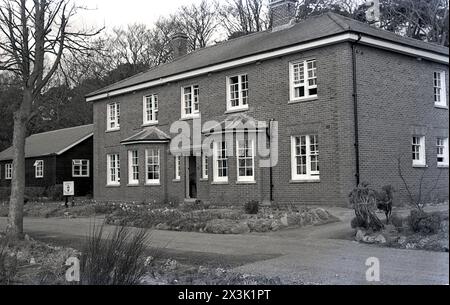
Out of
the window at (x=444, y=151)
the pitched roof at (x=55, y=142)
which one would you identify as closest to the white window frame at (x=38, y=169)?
the pitched roof at (x=55, y=142)

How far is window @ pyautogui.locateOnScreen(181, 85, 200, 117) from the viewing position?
80.0 feet

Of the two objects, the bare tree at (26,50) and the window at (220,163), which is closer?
the bare tree at (26,50)

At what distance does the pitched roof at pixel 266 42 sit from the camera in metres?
18.8

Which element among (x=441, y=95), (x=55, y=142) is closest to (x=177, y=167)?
(x=55, y=142)

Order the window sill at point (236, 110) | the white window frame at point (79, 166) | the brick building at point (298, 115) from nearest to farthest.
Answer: the brick building at point (298, 115) → the window sill at point (236, 110) → the white window frame at point (79, 166)

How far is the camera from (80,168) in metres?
37.2

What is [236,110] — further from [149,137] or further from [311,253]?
[311,253]

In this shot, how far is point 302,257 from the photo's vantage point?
9.79 meters

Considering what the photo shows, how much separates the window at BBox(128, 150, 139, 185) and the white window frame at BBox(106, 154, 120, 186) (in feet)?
5.38

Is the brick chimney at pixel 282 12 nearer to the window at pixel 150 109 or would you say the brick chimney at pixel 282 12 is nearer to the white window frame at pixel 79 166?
the window at pixel 150 109

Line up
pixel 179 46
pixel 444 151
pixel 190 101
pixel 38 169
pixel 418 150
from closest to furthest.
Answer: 1. pixel 444 151
2. pixel 418 150
3. pixel 190 101
4. pixel 179 46
5. pixel 38 169

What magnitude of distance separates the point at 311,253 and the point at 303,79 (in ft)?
35.1

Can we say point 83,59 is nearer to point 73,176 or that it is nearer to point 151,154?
point 151,154

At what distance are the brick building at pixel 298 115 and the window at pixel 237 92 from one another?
46 mm
